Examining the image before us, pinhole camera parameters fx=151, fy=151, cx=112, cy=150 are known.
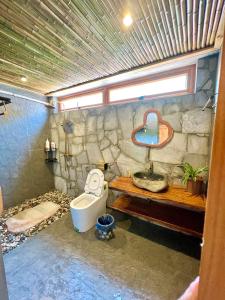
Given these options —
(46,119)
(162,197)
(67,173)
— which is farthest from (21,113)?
(162,197)

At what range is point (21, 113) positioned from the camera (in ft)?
10.4

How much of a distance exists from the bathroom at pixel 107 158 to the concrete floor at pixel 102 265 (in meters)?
0.01

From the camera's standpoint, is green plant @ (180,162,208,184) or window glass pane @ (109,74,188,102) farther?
window glass pane @ (109,74,188,102)

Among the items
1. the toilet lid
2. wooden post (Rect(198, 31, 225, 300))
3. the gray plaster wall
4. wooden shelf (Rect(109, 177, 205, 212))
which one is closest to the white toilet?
the toilet lid

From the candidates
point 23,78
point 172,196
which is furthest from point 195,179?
point 23,78

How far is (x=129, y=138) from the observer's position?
2.57 metres

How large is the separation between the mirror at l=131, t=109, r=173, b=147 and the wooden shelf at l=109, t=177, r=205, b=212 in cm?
69

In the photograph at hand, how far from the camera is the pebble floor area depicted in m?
2.17

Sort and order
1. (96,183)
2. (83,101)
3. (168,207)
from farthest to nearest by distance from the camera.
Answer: (83,101), (96,183), (168,207)

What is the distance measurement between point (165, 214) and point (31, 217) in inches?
93.1

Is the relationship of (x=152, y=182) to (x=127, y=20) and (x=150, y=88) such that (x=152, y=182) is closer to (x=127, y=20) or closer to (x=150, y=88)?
(x=150, y=88)

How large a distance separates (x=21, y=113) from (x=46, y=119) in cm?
58

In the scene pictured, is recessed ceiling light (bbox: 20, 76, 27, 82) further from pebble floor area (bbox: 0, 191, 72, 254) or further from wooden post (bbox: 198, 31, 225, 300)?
wooden post (bbox: 198, 31, 225, 300)

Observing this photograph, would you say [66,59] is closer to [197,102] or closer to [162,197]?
[197,102]
